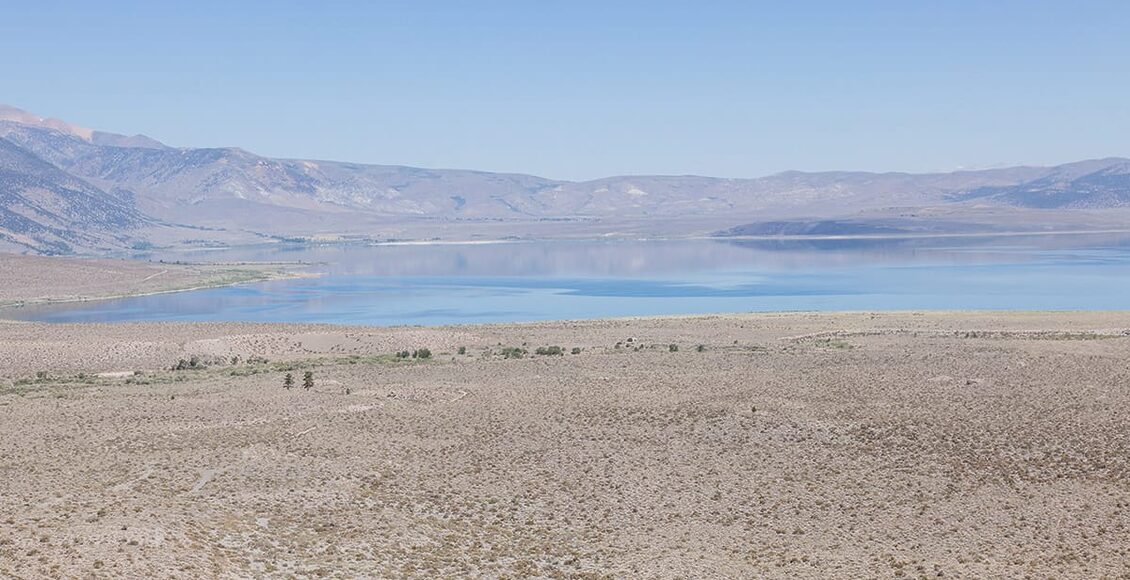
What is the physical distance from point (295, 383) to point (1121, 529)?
66.7 feet

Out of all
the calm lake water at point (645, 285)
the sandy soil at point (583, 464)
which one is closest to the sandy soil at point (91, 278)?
the calm lake water at point (645, 285)

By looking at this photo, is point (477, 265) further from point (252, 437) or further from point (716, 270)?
point (252, 437)

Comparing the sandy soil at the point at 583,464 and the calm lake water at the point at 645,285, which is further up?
the sandy soil at the point at 583,464

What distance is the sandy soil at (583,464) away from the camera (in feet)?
51.5

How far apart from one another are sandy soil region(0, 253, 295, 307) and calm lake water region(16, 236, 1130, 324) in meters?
3.65

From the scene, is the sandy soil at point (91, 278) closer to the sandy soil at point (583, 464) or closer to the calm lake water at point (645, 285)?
the calm lake water at point (645, 285)

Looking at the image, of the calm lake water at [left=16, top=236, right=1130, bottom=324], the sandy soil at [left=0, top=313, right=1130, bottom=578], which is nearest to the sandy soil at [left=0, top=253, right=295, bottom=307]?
the calm lake water at [left=16, top=236, right=1130, bottom=324]

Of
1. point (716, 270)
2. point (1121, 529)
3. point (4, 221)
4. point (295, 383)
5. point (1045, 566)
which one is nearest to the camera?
point (1045, 566)

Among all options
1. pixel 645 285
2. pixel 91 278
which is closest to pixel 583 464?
pixel 645 285

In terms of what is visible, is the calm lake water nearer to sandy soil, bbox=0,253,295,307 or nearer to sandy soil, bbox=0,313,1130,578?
sandy soil, bbox=0,253,295,307

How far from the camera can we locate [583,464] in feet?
70.5

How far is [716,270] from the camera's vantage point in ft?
340

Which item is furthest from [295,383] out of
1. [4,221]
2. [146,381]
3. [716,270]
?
[4,221]

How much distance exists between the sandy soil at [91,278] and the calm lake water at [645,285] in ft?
12.0
